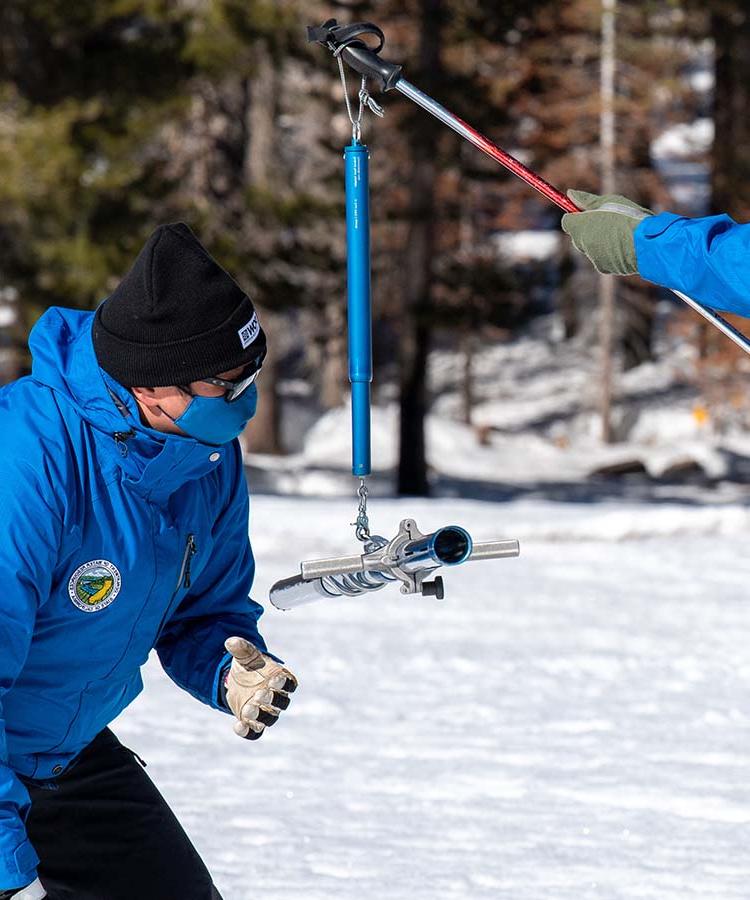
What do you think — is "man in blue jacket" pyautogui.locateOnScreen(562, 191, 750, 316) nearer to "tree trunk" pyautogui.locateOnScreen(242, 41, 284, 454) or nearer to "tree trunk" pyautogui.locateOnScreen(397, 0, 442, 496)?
"tree trunk" pyautogui.locateOnScreen(397, 0, 442, 496)

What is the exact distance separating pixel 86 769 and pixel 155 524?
576mm

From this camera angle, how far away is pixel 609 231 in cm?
283

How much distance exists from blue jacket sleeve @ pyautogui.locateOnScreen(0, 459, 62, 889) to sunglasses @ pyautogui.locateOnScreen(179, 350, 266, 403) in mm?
317

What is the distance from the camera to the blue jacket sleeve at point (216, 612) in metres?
2.88

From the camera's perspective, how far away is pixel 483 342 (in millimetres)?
29141

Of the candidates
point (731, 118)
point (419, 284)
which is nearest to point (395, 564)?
point (419, 284)

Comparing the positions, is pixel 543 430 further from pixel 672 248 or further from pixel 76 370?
pixel 76 370

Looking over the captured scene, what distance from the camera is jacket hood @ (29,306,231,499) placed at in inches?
97.2

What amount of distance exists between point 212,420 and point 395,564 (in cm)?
44

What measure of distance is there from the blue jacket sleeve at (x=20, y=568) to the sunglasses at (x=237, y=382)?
317 mm

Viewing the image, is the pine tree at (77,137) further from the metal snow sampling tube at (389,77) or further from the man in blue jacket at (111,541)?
the man in blue jacket at (111,541)

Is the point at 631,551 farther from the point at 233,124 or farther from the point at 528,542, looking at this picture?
the point at 233,124

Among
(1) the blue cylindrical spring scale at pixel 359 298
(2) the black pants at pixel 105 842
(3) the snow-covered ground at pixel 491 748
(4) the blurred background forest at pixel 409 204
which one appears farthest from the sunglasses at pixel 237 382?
(4) the blurred background forest at pixel 409 204

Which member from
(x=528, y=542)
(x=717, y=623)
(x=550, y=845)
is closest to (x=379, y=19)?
(x=528, y=542)
